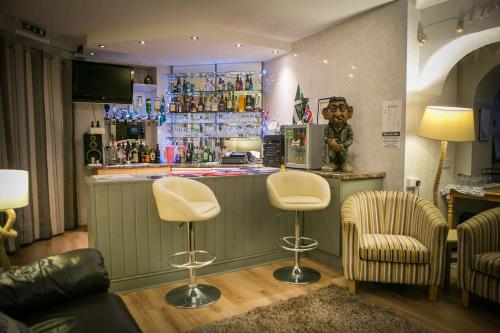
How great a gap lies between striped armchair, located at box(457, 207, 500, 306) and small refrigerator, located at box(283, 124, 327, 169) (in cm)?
162

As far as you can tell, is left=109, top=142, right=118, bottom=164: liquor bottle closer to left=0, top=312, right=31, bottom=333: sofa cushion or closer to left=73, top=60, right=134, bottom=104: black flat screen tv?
left=73, top=60, right=134, bottom=104: black flat screen tv

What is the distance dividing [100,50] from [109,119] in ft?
3.53

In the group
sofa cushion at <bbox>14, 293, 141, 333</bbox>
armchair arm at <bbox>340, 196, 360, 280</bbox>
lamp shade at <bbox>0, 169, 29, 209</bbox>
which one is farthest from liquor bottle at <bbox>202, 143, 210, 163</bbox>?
sofa cushion at <bbox>14, 293, 141, 333</bbox>

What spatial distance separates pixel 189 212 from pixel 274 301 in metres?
1.04

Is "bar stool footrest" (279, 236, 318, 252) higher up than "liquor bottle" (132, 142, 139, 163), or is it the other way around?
"liquor bottle" (132, 142, 139, 163)

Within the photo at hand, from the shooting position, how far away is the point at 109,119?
18.1 feet

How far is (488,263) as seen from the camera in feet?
7.92

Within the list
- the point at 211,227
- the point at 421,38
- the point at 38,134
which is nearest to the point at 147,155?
the point at 38,134

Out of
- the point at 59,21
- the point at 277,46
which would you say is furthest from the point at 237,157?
the point at 59,21

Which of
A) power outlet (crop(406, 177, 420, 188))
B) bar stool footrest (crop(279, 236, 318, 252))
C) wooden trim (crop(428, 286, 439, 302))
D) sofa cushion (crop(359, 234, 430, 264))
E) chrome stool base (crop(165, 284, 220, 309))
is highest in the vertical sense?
power outlet (crop(406, 177, 420, 188))

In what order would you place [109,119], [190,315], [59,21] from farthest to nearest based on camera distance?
[109,119], [59,21], [190,315]

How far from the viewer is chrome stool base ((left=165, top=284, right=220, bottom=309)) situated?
2736mm

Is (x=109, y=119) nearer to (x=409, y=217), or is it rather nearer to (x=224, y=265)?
(x=224, y=265)

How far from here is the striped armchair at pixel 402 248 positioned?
8.79 ft
